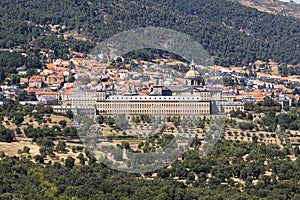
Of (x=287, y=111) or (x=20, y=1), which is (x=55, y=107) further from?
(x=20, y=1)

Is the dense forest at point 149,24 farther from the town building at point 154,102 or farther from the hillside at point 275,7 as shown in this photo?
the town building at point 154,102

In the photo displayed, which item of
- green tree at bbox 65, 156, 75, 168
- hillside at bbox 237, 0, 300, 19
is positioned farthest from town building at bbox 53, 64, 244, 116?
hillside at bbox 237, 0, 300, 19

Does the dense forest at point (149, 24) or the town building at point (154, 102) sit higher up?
the dense forest at point (149, 24)

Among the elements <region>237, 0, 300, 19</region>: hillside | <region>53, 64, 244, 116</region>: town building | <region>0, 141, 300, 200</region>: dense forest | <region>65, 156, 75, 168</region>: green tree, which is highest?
<region>237, 0, 300, 19</region>: hillside

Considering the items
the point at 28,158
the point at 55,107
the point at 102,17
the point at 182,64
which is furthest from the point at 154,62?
the point at 28,158

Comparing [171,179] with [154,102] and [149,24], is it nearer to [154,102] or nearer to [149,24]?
[154,102]

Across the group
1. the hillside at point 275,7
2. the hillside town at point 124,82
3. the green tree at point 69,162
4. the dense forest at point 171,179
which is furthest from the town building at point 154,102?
the hillside at point 275,7

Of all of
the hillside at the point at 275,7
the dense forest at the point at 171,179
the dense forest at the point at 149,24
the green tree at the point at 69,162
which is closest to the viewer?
the dense forest at the point at 171,179

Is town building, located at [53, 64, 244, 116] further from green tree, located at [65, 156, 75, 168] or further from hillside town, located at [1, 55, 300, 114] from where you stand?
green tree, located at [65, 156, 75, 168]

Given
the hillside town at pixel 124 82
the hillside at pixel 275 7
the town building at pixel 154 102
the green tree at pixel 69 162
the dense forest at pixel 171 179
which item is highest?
the hillside at pixel 275 7
